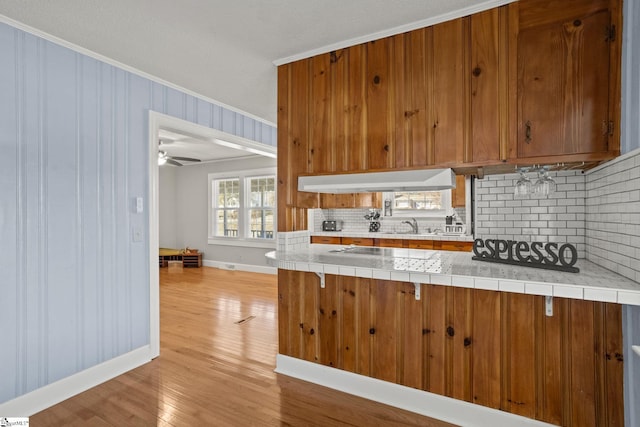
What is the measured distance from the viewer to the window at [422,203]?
5.24 meters

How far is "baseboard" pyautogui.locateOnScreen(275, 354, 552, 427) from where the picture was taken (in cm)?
194

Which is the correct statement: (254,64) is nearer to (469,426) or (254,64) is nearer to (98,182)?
(98,182)

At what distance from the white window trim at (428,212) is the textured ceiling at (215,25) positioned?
11.3ft

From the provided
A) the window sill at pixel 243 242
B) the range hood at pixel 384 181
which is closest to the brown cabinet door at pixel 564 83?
the range hood at pixel 384 181

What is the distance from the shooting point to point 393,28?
224cm

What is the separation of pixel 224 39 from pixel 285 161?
970 millimetres

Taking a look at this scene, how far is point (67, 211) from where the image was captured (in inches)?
92.7

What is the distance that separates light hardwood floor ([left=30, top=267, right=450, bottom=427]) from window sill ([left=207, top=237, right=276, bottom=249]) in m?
3.09

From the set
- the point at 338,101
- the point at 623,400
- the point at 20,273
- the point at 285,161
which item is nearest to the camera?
the point at 623,400

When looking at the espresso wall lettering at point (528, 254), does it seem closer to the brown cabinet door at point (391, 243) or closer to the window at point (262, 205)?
the brown cabinet door at point (391, 243)

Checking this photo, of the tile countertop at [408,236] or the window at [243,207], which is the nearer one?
the tile countertop at [408,236]

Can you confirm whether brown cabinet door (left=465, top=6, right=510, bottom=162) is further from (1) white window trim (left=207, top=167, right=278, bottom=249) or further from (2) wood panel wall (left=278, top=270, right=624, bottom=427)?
(1) white window trim (left=207, top=167, right=278, bottom=249)

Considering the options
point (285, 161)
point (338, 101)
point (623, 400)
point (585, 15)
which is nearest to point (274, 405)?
point (285, 161)

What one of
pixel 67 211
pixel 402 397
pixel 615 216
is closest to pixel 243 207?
pixel 67 211
